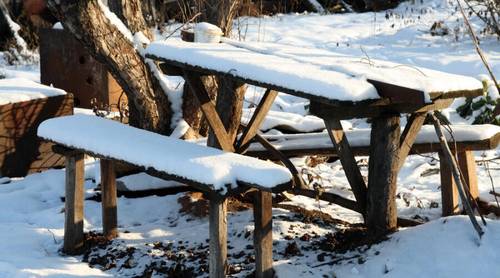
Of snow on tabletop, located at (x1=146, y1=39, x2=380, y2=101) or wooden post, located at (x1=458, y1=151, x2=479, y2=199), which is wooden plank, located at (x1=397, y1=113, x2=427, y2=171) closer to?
snow on tabletop, located at (x1=146, y1=39, x2=380, y2=101)

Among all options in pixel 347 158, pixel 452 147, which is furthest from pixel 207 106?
pixel 452 147

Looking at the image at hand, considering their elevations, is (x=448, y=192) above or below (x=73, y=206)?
above

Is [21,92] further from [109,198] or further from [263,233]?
[263,233]

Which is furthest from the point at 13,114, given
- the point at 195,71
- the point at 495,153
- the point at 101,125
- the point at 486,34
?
the point at 486,34

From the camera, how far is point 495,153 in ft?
22.9

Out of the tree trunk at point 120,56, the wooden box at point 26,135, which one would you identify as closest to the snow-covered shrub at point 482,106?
the tree trunk at point 120,56

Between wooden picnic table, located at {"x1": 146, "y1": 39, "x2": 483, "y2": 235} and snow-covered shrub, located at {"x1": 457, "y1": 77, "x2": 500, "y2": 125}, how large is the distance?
314cm

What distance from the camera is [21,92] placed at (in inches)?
277

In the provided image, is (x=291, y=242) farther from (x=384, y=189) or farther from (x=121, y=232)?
(x=121, y=232)

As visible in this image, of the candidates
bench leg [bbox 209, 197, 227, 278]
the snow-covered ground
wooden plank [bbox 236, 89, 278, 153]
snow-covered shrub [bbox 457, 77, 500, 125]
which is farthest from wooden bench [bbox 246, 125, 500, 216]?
snow-covered shrub [bbox 457, 77, 500, 125]

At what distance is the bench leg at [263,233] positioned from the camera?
4145 mm

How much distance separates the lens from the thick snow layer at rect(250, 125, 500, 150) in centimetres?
517

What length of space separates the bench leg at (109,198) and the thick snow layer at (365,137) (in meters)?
1.22

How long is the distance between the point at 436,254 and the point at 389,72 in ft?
3.22
